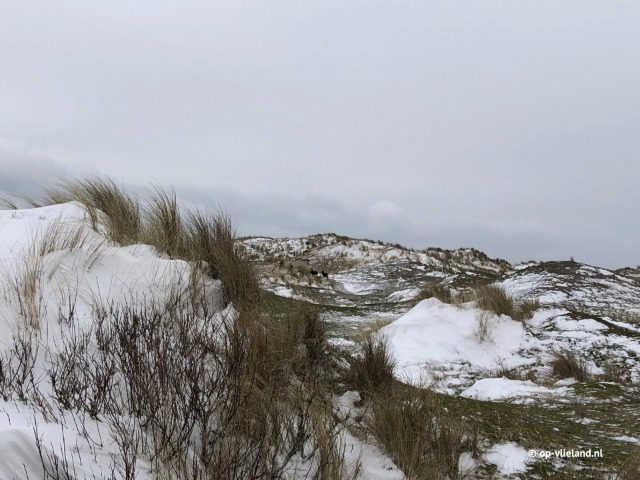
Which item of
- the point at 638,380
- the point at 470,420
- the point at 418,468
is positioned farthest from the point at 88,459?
the point at 638,380

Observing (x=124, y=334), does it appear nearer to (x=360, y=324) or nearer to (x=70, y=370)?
(x=70, y=370)

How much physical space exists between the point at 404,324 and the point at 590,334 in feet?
9.41

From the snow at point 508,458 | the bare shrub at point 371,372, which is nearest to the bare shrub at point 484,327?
the bare shrub at point 371,372

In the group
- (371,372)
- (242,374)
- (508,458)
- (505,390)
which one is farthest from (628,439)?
(242,374)

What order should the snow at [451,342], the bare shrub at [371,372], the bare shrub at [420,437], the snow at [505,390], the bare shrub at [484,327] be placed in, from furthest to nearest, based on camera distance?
the bare shrub at [484,327]
the snow at [451,342]
the snow at [505,390]
the bare shrub at [371,372]
the bare shrub at [420,437]

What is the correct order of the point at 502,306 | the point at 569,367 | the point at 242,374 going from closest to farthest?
the point at 242,374 < the point at 569,367 < the point at 502,306

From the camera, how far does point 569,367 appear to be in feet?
16.9

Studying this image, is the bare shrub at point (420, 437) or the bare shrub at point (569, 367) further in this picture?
the bare shrub at point (569, 367)

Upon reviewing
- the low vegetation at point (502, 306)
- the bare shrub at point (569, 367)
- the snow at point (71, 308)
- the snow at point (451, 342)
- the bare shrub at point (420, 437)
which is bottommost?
the snow at point (451, 342)

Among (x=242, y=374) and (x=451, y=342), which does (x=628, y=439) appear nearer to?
(x=242, y=374)

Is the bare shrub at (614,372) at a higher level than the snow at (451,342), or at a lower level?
higher

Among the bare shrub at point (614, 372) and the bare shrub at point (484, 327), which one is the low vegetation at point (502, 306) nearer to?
the bare shrub at point (484, 327)

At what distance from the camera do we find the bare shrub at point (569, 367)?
198 inches

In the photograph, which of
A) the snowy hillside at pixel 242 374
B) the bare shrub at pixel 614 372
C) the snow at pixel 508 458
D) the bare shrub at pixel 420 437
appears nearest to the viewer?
the snowy hillside at pixel 242 374
